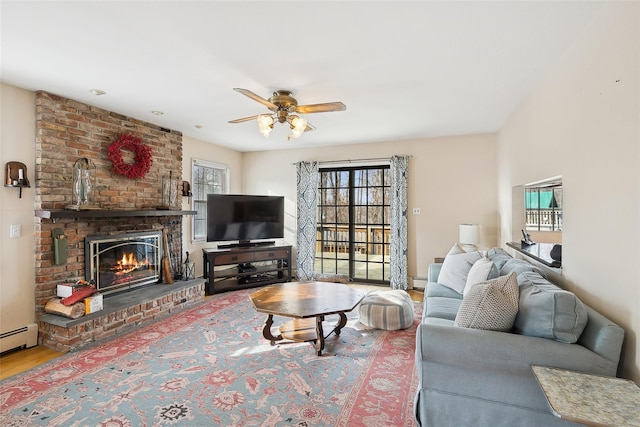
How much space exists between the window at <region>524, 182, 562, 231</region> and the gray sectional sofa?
5.15 ft

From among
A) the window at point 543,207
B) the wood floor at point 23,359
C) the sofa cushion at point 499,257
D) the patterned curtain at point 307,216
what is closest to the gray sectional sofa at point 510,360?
the sofa cushion at point 499,257

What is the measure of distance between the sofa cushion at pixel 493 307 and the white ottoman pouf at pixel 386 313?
140 cm

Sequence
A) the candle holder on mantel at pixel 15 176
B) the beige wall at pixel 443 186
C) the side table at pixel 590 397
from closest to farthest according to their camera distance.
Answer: the side table at pixel 590 397, the candle holder on mantel at pixel 15 176, the beige wall at pixel 443 186

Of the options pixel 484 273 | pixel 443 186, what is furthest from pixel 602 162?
pixel 443 186

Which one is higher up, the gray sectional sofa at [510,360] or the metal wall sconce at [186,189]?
the metal wall sconce at [186,189]

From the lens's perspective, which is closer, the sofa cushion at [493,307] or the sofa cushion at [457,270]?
the sofa cushion at [493,307]

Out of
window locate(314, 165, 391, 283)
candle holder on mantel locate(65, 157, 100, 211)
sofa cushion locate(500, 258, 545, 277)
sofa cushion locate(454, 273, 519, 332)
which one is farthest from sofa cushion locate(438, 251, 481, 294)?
candle holder on mantel locate(65, 157, 100, 211)

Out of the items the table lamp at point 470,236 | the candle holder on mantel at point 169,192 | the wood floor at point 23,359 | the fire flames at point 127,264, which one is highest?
the candle holder on mantel at point 169,192

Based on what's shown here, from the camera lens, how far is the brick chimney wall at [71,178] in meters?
3.09

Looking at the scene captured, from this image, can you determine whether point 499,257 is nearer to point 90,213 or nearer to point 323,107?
point 323,107

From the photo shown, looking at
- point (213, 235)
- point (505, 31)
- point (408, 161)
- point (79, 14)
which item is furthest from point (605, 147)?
point (213, 235)

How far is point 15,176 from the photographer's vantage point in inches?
114

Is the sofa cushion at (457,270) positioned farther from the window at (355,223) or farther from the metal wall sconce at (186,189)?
the metal wall sconce at (186,189)

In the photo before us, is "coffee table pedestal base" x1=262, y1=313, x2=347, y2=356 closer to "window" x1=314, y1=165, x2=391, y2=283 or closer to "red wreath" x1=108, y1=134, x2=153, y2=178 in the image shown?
"window" x1=314, y1=165, x2=391, y2=283
